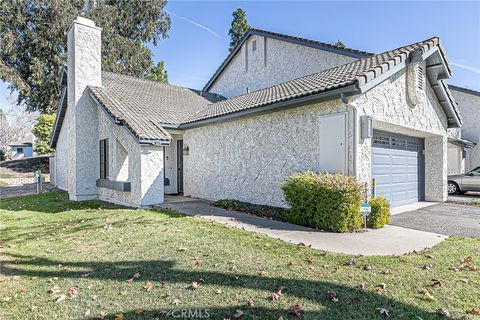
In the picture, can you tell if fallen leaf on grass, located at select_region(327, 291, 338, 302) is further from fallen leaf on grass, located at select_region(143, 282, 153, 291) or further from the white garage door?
the white garage door

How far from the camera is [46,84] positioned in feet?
96.0

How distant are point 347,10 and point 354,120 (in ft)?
27.9

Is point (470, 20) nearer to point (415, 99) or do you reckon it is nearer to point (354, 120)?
point (415, 99)

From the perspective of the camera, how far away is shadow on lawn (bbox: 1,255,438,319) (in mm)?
3646

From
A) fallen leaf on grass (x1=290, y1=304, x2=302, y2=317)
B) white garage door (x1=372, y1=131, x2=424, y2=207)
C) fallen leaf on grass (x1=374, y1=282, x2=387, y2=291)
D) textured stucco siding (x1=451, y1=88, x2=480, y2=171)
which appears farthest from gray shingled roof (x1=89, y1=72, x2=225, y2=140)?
textured stucco siding (x1=451, y1=88, x2=480, y2=171)

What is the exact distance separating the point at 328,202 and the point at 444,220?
15.3 feet

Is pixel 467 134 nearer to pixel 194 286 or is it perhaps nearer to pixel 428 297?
pixel 428 297

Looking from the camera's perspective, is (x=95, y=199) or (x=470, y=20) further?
(x=95, y=199)

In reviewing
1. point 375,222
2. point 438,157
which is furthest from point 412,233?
point 438,157

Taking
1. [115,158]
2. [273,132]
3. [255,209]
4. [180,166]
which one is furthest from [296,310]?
[180,166]

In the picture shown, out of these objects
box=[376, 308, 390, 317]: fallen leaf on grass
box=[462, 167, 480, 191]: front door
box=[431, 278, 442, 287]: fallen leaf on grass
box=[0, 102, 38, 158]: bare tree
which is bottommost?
box=[376, 308, 390, 317]: fallen leaf on grass

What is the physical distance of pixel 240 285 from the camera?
436 centimetres

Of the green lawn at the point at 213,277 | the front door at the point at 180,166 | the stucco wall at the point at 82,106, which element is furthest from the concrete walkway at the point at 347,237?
the stucco wall at the point at 82,106

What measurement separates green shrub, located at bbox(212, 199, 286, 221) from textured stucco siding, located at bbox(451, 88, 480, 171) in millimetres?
20752
